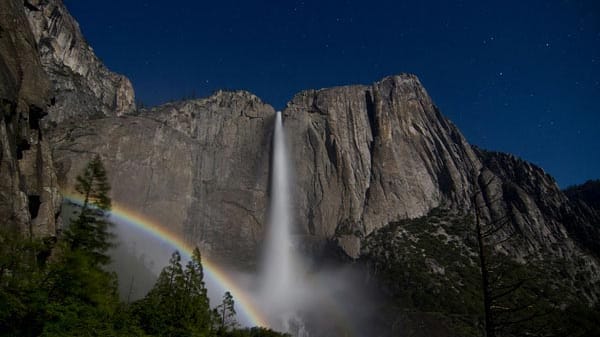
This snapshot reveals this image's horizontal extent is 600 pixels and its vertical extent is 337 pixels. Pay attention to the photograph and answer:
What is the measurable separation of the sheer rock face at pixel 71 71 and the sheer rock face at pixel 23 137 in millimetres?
74626

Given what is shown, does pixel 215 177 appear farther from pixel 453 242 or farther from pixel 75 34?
pixel 75 34

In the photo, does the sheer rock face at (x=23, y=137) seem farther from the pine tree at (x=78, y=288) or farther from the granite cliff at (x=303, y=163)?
the granite cliff at (x=303, y=163)

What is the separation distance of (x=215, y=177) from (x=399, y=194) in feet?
145

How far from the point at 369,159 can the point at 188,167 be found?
45.0m

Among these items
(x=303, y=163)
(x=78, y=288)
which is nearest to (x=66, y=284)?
(x=78, y=288)

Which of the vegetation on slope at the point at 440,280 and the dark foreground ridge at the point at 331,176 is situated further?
the dark foreground ridge at the point at 331,176

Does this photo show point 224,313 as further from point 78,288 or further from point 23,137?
point 78,288

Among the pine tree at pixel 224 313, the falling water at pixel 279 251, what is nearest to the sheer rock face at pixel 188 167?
the falling water at pixel 279 251

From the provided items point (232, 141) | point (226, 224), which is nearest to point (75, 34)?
point (232, 141)

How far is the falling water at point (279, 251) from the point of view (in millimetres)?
96438

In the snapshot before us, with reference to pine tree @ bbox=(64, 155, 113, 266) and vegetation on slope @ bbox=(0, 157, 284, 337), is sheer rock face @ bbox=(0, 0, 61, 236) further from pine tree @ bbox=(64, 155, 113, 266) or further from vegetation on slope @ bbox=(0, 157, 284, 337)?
vegetation on slope @ bbox=(0, 157, 284, 337)

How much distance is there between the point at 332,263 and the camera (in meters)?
98.1

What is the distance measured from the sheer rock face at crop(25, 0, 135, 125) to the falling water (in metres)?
48.9

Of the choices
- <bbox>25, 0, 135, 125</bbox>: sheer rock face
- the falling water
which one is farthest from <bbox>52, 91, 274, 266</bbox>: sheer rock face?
<bbox>25, 0, 135, 125</bbox>: sheer rock face
